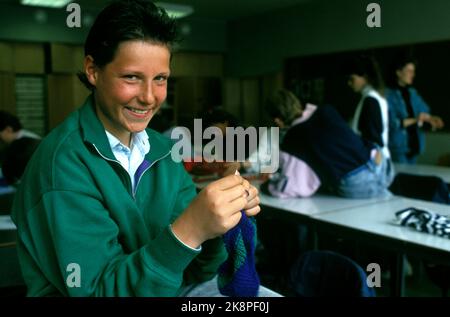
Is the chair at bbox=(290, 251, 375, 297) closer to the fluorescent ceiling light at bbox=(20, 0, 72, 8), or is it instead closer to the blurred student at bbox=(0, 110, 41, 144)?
the blurred student at bbox=(0, 110, 41, 144)

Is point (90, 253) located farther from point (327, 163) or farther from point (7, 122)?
point (7, 122)

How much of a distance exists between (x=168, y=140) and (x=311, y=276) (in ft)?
2.91

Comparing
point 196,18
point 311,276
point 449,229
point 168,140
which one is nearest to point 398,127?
point 449,229

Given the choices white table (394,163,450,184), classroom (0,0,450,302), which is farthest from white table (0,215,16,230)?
white table (394,163,450,184)

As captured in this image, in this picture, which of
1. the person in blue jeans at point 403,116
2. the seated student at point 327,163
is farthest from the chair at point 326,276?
the person in blue jeans at point 403,116

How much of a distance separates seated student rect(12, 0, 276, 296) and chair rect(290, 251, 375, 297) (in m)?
0.82

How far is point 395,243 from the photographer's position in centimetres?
169

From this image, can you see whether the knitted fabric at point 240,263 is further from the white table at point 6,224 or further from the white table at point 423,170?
Result: the white table at point 423,170

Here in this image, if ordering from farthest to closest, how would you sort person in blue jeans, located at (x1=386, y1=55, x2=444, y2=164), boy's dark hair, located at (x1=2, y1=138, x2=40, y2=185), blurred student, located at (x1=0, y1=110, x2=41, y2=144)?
person in blue jeans, located at (x1=386, y1=55, x2=444, y2=164) → blurred student, located at (x1=0, y1=110, x2=41, y2=144) → boy's dark hair, located at (x1=2, y1=138, x2=40, y2=185)

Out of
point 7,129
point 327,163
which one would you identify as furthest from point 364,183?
point 7,129

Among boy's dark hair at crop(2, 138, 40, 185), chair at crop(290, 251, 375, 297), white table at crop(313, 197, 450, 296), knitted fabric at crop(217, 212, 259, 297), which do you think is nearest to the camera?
knitted fabric at crop(217, 212, 259, 297)

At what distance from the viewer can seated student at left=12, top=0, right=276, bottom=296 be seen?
0.55 meters

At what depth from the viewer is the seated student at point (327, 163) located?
234cm
